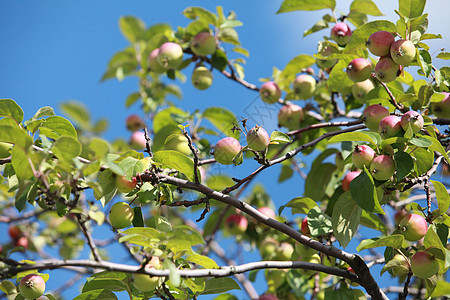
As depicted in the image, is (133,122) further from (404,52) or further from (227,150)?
(404,52)

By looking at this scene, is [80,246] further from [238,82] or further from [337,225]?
[337,225]

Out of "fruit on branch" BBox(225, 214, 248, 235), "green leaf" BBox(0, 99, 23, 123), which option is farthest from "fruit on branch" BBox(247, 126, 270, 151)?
"fruit on branch" BBox(225, 214, 248, 235)

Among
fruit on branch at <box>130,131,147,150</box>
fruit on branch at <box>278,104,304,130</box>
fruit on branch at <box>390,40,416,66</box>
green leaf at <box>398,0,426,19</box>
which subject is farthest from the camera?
fruit on branch at <box>130,131,147,150</box>

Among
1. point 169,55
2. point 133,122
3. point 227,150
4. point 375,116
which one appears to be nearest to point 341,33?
point 375,116

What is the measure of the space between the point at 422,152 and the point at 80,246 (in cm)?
318

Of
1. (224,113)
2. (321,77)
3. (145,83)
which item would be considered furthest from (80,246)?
(321,77)

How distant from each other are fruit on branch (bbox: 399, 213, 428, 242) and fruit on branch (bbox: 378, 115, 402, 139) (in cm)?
34

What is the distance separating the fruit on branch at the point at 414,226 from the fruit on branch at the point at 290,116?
3.72 feet

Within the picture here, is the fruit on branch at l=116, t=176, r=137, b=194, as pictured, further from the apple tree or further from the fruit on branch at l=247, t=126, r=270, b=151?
the fruit on branch at l=247, t=126, r=270, b=151

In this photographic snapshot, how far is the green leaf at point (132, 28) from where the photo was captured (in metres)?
4.63

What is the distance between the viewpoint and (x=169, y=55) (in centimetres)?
298

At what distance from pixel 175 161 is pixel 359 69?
0.95m

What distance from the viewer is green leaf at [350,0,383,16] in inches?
105

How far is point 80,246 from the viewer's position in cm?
404
